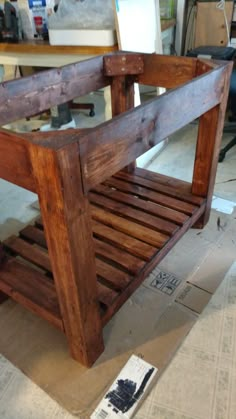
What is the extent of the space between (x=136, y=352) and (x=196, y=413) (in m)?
0.23

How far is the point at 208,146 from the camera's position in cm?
127

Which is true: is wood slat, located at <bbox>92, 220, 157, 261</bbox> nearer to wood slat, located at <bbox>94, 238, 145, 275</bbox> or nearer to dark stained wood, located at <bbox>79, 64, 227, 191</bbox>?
wood slat, located at <bbox>94, 238, 145, 275</bbox>

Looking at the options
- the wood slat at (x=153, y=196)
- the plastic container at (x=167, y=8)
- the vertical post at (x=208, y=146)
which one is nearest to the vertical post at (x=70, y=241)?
the wood slat at (x=153, y=196)

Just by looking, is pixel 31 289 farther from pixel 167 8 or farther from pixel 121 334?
pixel 167 8

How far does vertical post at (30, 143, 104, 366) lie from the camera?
0.59 meters

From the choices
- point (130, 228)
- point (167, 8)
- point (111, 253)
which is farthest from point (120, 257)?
point (167, 8)

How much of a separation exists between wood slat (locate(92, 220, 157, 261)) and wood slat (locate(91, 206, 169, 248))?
2cm

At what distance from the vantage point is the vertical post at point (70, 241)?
59 centimetres

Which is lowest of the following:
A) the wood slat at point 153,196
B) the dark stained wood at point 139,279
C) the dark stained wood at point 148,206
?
the dark stained wood at point 139,279

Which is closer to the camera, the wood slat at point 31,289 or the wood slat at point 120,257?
the wood slat at point 31,289

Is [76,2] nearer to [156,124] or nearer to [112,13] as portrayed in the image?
[112,13]

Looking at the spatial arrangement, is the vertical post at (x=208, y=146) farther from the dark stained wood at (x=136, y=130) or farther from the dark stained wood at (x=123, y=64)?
the dark stained wood at (x=123, y=64)

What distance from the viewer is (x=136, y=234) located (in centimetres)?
122

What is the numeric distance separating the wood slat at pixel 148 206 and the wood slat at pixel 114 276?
0.89 feet
